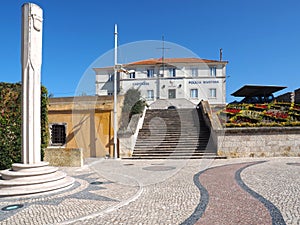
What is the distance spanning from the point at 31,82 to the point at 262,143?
9903 mm

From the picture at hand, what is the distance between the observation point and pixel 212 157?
429 inches

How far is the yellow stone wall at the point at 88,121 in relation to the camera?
40.7 ft

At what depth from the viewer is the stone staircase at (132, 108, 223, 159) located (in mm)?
11445

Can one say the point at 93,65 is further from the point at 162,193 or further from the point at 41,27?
the point at 162,193

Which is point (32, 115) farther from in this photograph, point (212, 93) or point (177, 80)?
point (212, 93)

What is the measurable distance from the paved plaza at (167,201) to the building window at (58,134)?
6838mm

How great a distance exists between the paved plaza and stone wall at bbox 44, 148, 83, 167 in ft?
7.71

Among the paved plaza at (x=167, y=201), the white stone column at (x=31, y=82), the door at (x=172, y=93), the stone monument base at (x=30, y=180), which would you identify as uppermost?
the door at (x=172, y=93)

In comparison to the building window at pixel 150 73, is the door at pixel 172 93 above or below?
below

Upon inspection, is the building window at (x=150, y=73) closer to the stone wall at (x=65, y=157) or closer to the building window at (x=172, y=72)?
the building window at (x=172, y=72)

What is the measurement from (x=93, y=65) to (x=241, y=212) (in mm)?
8174

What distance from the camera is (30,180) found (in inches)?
209

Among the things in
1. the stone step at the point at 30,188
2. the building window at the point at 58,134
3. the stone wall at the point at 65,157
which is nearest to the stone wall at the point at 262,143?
the stone wall at the point at 65,157

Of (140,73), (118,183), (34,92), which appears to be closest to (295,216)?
(118,183)
